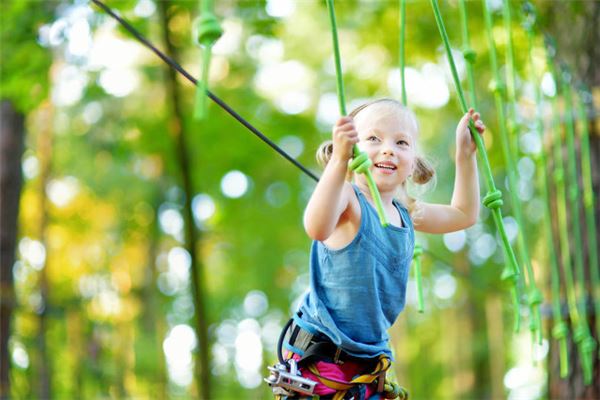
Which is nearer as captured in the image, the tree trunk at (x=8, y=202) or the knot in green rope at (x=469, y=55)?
the knot in green rope at (x=469, y=55)

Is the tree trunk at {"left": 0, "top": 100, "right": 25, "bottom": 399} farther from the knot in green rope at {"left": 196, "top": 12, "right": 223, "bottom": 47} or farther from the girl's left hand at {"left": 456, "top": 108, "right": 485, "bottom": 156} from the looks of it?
the knot in green rope at {"left": 196, "top": 12, "right": 223, "bottom": 47}

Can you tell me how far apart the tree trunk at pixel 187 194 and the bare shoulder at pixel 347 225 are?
10.5 feet

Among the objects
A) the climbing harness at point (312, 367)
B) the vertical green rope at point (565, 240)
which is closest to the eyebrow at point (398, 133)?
the climbing harness at point (312, 367)

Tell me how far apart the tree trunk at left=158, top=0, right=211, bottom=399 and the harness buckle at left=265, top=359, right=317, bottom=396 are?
315 cm

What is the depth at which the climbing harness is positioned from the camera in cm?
155

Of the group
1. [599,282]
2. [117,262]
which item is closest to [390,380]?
[599,282]

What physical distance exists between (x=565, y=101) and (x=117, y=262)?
879cm

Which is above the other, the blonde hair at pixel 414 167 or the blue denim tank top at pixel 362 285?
the blonde hair at pixel 414 167

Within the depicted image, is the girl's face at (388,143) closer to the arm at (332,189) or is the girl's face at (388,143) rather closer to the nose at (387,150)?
the nose at (387,150)

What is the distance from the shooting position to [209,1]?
1.03m

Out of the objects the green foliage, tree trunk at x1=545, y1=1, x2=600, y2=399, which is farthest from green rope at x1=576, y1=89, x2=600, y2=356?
the green foliage

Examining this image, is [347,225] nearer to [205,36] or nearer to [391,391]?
[391,391]

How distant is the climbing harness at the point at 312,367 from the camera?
5.08ft

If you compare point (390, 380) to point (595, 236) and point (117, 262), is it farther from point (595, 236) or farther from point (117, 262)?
point (117, 262)
